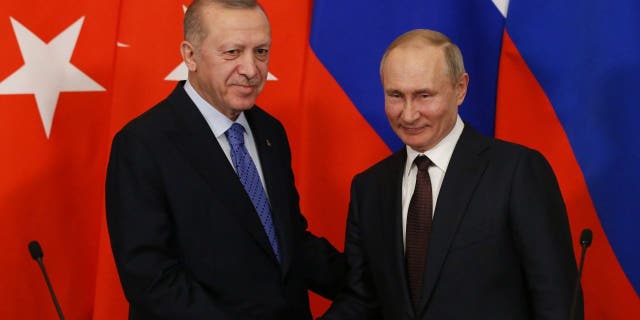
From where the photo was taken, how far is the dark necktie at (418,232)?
6.96ft

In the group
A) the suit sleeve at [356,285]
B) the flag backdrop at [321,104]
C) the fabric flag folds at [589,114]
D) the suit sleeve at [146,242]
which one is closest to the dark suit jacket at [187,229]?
the suit sleeve at [146,242]

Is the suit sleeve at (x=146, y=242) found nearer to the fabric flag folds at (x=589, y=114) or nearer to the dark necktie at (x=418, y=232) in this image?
the dark necktie at (x=418, y=232)

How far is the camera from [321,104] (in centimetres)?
287

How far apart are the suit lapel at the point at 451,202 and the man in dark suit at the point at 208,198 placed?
37 cm

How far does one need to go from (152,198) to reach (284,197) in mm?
364

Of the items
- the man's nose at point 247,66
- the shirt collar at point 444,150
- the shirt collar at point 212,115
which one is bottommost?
the shirt collar at point 444,150

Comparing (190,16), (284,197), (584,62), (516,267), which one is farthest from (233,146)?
(584,62)

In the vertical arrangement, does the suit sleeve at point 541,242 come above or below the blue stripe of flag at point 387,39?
below

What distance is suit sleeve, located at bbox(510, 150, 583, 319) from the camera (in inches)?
79.3

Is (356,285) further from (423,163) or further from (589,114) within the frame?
(589,114)

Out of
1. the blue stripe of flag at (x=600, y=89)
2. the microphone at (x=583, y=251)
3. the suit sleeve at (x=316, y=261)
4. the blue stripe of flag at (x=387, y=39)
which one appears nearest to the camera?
the microphone at (x=583, y=251)

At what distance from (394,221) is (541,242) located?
346 millimetres

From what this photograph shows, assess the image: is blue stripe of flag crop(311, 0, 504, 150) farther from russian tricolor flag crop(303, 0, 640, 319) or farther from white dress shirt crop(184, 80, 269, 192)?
white dress shirt crop(184, 80, 269, 192)

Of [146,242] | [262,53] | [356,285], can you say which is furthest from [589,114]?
[146,242]
